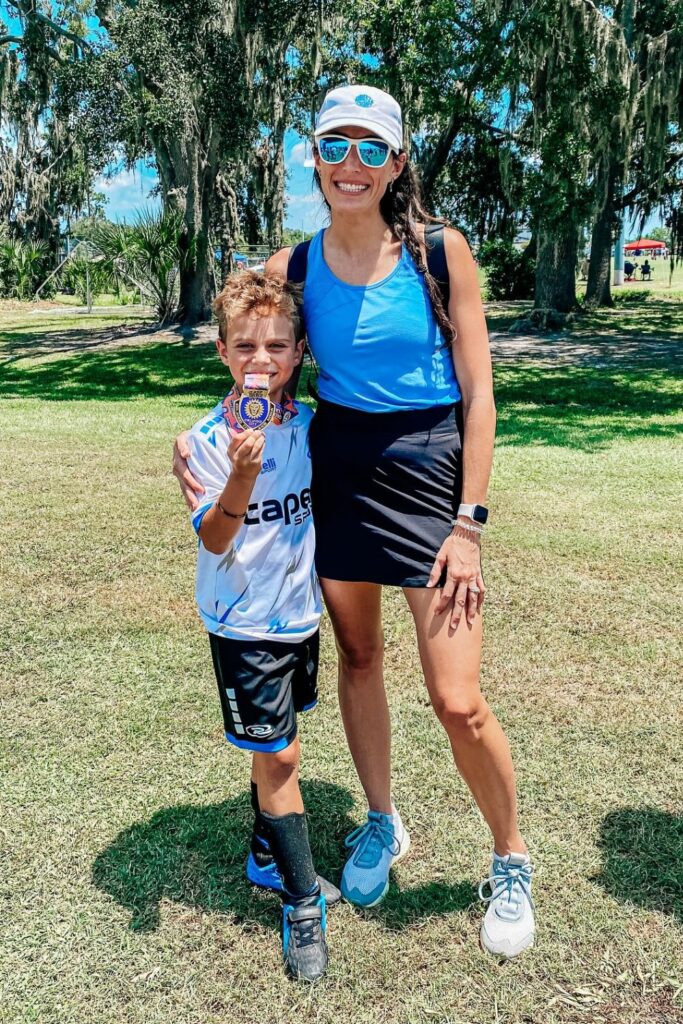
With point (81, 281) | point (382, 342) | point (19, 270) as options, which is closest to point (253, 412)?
point (382, 342)

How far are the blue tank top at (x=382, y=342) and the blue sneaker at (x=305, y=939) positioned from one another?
4.24ft

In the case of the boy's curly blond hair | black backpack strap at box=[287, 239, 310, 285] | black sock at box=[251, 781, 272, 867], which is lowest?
black sock at box=[251, 781, 272, 867]

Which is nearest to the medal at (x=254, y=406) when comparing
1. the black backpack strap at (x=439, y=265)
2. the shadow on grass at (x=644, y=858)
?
the black backpack strap at (x=439, y=265)

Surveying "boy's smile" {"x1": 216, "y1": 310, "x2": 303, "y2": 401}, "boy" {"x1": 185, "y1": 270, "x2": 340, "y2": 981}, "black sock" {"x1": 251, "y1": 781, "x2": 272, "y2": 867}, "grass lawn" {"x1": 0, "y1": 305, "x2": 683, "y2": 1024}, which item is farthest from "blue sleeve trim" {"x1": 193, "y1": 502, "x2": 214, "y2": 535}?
"grass lawn" {"x1": 0, "y1": 305, "x2": 683, "y2": 1024}

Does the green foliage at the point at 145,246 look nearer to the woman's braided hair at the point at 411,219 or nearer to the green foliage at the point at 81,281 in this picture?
the green foliage at the point at 81,281

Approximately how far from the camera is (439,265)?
226 centimetres

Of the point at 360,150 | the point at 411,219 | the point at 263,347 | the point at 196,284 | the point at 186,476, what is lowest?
the point at 196,284

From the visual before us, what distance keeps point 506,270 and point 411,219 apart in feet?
87.1

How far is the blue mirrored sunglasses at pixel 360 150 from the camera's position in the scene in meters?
2.20

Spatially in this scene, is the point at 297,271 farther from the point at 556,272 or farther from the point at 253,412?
the point at 556,272

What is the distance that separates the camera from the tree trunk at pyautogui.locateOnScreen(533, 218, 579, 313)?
17.9 m

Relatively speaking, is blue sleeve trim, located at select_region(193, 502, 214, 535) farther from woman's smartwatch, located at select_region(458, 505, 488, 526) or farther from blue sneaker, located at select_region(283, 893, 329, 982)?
blue sneaker, located at select_region(283, 893, 329, 982)

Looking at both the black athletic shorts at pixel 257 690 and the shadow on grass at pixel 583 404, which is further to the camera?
the shadow on grass at pixel 583 404

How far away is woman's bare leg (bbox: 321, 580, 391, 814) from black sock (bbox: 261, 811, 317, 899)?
1.12 ft
